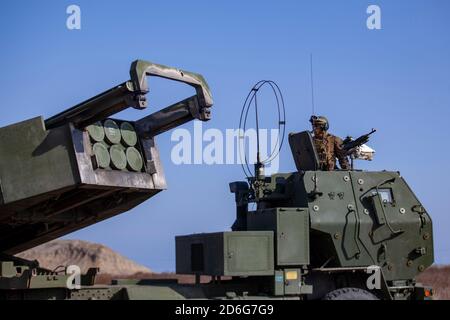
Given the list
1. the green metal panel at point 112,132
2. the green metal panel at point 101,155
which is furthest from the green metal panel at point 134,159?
the green metal panel at point 101,155

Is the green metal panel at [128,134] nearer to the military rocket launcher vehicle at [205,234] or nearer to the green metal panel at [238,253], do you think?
the military rocket launcher vehicle at [205,234]

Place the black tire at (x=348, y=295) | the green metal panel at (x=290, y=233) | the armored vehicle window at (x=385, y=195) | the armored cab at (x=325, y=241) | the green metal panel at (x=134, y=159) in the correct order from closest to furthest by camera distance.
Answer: the green metal panel at (x=134, y=159) → the armored cab at (x=325, y=241) → the green metal panel at (x=290, y=233) → the black tire at (x=348, y=295) → the armored vehicle window at (x=385, y=195)

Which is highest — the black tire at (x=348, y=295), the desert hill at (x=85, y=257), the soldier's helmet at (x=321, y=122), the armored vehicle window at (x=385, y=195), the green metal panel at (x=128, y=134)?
the soldier's helmet at (x=321, y=122)

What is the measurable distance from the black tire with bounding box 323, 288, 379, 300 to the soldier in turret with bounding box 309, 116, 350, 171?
92.0 inches

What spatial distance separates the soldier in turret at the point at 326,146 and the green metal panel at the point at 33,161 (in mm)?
5054

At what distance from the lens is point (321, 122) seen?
14344 mm

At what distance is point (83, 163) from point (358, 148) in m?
5.67

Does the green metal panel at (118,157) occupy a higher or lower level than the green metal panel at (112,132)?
lower

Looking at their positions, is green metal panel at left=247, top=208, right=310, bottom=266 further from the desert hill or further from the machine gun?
the desert hill

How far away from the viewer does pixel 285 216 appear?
12.5 m

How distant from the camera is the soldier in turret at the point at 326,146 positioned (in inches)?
555

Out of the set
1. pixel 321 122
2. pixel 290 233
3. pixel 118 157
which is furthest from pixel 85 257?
pixel 118 157

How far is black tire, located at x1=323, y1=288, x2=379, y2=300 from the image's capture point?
12617 mm

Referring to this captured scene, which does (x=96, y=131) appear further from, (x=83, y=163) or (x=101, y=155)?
(x=83, y=163)
